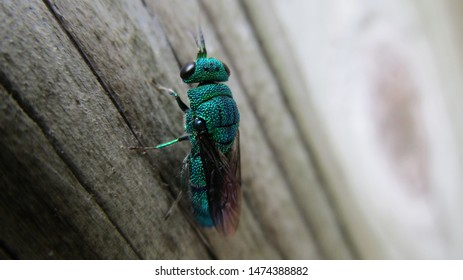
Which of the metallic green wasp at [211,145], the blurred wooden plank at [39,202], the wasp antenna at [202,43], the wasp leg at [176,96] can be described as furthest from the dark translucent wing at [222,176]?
the blurred wooden plank at [39,202]

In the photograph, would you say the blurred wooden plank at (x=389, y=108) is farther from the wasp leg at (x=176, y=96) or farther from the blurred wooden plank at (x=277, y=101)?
the wasp leg at (x=176, y=96)

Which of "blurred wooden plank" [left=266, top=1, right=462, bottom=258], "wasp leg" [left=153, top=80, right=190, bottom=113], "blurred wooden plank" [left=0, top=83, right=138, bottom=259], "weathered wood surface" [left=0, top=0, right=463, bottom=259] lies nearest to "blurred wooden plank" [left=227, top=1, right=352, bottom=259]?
"weathered wood surface" [left=0, top=0, right=463, bottom=259]

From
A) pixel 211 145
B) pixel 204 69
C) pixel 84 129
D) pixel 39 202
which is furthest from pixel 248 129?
pixel 39 202

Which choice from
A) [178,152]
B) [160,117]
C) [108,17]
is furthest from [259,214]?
[108,17]

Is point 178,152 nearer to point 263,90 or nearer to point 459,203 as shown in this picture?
point 263,90

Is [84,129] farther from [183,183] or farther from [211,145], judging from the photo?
[211,145]

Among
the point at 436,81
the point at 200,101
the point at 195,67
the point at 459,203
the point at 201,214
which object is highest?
the point at 195,67
